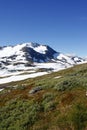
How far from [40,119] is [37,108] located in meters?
1.96

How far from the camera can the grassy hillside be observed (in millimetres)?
21516

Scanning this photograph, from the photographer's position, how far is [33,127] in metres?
23.2

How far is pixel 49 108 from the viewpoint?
83.1 ft

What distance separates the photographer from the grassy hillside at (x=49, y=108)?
2152 cm

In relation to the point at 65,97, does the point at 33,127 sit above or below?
below

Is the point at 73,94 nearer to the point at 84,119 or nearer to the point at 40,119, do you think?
the point at 40,119

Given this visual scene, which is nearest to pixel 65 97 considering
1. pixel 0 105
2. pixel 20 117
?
pixel 20 117

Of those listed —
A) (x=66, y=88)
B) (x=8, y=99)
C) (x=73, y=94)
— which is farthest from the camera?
(x=8, y=99)

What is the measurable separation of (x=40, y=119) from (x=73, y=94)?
457cm

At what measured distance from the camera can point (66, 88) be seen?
2952 centimetres

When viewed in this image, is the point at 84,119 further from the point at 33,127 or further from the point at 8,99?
the point at 8,99

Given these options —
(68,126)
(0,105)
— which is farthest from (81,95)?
(0,105)

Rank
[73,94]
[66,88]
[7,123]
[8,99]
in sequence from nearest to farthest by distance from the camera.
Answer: [7,123], [73,94], [66,88], [8,99]

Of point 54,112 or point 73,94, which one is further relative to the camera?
point 73,94
